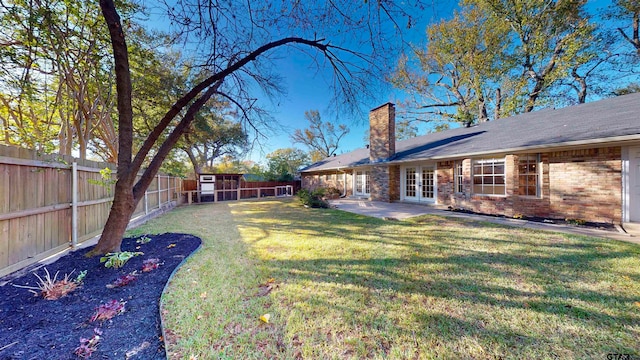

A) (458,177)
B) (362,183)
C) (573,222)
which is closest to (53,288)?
(573,222)

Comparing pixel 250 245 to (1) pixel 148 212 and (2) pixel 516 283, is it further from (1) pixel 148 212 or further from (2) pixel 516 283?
(1) pixel 148 212

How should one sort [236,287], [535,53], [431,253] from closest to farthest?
[236,287], [431,253], [535,53]

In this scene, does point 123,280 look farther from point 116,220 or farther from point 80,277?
point 116,220

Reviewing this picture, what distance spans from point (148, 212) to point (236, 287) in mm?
7228

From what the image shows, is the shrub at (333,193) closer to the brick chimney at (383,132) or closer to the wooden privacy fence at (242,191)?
the brick chimney at (383,132)

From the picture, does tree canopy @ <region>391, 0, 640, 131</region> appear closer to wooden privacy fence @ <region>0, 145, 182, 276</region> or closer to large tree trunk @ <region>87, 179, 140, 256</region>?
large tree trunk @ <region>87, 179, 140, 256</region>

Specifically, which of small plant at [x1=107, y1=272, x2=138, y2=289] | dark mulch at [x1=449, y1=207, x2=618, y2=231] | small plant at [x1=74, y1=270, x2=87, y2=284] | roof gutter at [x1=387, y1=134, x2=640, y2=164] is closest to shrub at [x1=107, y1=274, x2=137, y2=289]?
small plant at [x1=107, y1=272, x2=138, y2=289]

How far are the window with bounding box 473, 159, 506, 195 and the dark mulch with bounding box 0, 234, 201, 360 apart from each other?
992cm

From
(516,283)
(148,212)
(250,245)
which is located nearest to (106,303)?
(250,245)

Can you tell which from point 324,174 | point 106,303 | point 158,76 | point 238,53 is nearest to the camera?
point 106,303

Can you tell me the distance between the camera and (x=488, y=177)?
815cm

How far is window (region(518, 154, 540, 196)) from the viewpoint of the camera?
23.4ft

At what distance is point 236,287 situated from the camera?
282cm

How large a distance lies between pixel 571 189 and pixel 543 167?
0.93 metres
